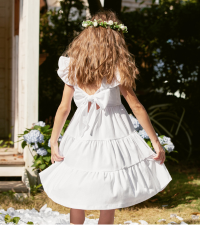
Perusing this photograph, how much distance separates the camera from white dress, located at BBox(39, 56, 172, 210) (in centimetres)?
203

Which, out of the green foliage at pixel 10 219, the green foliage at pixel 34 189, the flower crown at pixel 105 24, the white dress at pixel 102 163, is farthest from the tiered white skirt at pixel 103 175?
the green foliage at pixel 34 189

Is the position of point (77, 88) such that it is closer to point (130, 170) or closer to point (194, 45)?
point (130, 170)

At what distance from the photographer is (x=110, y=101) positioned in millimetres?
2178

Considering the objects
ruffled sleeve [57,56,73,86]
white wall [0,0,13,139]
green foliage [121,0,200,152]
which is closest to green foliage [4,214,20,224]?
ruffled sleeve [57,56,73,86]

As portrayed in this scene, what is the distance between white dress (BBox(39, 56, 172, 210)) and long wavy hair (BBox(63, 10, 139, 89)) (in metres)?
0.06

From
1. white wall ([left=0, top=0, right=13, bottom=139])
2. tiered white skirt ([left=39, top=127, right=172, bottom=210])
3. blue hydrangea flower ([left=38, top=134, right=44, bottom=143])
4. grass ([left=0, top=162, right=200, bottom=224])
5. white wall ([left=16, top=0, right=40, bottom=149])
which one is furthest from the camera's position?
white wall ([left=0, top=0, right=13, bottom=139])

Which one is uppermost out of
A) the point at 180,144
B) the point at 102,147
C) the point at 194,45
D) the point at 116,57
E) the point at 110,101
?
the point at 194,45

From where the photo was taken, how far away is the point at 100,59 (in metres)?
2.12

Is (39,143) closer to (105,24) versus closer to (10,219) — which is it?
(10,219)

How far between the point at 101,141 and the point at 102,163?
6.0 inches

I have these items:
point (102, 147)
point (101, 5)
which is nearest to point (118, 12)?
point (101, 5)

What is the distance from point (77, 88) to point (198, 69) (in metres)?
3.84

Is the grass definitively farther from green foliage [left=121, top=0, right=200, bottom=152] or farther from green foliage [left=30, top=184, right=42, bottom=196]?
green foliage [left=121, top=0, right=200, bottom=152]

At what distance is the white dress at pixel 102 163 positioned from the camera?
203 centimetres
